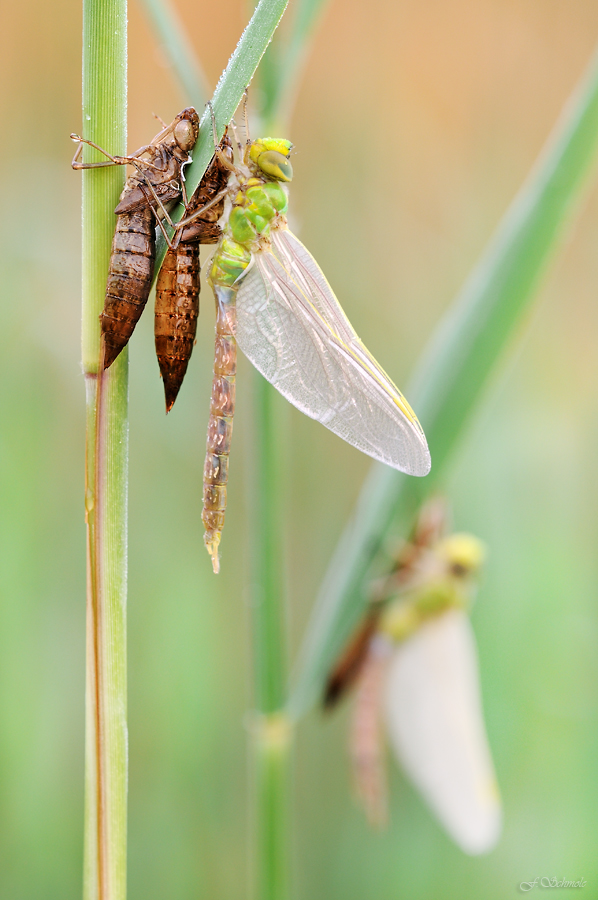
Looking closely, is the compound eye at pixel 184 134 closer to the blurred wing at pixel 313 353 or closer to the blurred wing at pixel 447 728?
the blurred wing at pixel 313 353

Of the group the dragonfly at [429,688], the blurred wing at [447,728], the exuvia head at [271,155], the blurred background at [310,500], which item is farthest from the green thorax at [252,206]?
the blurred wing at [447,728]

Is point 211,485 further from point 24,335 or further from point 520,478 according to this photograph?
point 520,478

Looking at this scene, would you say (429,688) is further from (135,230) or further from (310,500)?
(135,230)

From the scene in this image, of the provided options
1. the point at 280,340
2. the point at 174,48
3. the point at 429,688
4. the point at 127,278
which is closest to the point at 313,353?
the point at 280,340

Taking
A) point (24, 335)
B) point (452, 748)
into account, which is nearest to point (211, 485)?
point (24, 335)

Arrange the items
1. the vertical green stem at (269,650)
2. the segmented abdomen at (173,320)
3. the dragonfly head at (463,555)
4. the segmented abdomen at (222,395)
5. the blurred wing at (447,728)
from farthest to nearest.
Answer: the dragonfly head at (463,555)
the blurred wing at (447,728)
the vertical green stem at (269,650)
the segmented abdomen at (222,395)
the segmented abdomen at (173,320)

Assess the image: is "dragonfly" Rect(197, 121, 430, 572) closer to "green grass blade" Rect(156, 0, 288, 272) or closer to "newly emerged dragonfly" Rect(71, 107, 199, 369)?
"newly emerged dragonfly" Rect(71, 107, 199, 369)

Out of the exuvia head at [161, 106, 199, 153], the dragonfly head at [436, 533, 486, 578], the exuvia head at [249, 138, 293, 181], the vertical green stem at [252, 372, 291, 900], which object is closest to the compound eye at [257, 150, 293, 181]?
the exuvia head at [249, 138, 293, 181]
